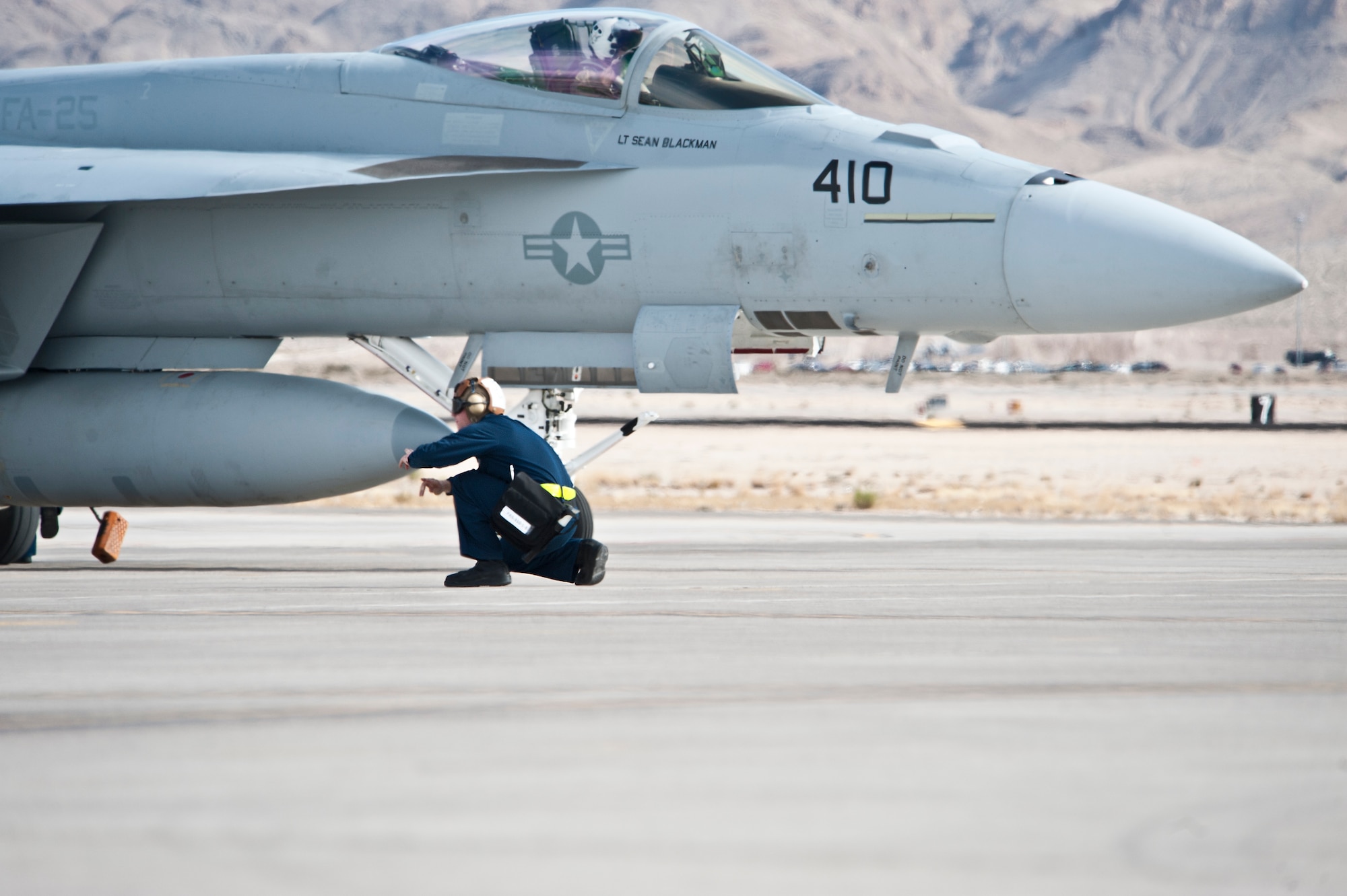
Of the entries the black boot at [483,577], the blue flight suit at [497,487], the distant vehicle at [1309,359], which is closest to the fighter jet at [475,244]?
the blue flight suit at [497,487]

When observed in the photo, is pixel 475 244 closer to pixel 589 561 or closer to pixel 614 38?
pixel 614 38

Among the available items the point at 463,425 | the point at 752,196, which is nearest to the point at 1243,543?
the point at 752,196

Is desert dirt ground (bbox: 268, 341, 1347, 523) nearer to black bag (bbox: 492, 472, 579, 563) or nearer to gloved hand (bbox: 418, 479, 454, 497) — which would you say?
gloved hand (bbox: 418, 479, 454, 497)

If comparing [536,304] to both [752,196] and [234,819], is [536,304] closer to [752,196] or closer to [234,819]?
[752,196]

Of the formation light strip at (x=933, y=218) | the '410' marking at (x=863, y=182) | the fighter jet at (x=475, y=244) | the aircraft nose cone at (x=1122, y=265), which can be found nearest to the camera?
the aircraft nose cone at (x=1122, y=265)

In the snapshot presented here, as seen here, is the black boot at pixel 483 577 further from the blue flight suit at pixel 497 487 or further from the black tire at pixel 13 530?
the black tire at pixel 13 530

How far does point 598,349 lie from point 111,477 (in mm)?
3616

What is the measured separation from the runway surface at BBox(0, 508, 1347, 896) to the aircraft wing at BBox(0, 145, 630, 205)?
3065mm

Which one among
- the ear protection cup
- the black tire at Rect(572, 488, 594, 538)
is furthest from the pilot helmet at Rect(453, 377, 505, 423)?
the black tire at Rect(572, 488, 594, 538)

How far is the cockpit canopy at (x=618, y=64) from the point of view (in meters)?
11.1

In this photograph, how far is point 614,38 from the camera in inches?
440

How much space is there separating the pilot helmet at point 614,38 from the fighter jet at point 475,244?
0.02 m

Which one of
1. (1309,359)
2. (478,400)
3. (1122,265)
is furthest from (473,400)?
(1309,359)

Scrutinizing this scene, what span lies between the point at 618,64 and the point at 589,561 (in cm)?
380
